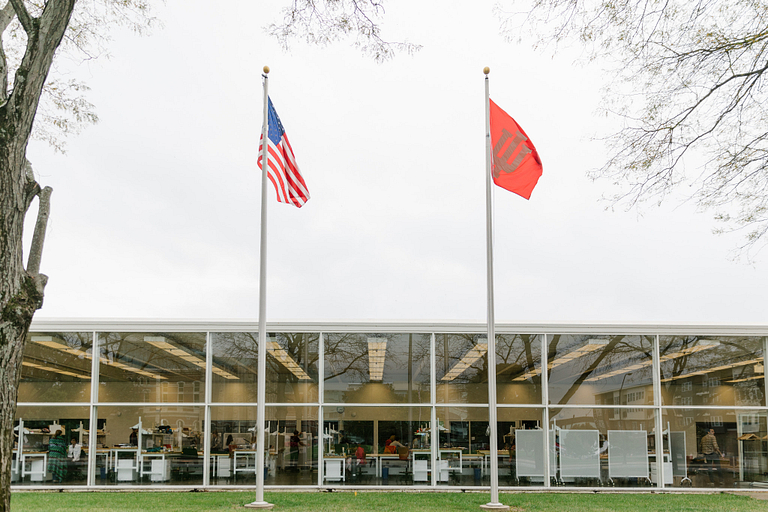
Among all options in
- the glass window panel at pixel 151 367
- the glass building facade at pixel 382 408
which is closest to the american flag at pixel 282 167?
the glass building facade at pixel 382 408

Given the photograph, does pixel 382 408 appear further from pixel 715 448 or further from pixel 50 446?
pixel 715 448

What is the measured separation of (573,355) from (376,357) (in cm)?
461

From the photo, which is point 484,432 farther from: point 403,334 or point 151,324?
point 151,324

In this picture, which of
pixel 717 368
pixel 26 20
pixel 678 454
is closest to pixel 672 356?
pixel 717 368

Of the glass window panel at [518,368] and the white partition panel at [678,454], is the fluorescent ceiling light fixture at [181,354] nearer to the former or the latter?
the glass window panel at [518,368]

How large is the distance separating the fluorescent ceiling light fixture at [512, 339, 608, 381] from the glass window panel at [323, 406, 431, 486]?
8.28 feet

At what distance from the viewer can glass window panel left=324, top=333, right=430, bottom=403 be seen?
1627 cm

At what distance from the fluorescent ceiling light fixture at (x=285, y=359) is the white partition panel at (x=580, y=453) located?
603 cm

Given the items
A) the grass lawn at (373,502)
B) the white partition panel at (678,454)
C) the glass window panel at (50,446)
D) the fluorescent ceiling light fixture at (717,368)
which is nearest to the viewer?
the grass lawn at (373,502)

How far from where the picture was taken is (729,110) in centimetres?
1135

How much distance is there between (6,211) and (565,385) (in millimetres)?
12404

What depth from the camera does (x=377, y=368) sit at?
16.4 meters

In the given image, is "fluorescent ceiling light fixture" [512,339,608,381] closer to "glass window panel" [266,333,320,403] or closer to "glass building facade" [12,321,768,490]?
"glass building facade" [12,321,768,490]

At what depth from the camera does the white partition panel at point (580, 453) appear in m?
16.1
